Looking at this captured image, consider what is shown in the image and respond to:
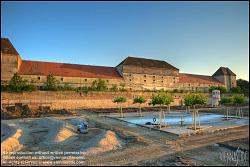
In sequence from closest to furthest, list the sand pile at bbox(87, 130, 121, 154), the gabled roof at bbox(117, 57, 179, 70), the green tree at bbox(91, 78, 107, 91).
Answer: the sand pile at bbox(87, 130, 121, 154), the green tree at bbox(91, 78, 107, 91), the gabled roof at bbox(117, 57, 179, 70)

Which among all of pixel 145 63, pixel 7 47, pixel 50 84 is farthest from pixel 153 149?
pixel 145 63

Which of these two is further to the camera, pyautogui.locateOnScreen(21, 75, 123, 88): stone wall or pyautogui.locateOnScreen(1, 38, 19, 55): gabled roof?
pyautogui.locateOnScreen(21, 75, 123, 88): stone wall

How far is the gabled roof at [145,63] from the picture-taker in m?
49.4

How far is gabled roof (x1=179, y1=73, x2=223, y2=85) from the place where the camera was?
57.0 m

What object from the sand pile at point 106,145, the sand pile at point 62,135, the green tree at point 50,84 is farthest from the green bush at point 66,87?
the sand pile at point 106,145

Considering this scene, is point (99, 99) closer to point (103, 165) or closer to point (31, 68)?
point (31, 68)

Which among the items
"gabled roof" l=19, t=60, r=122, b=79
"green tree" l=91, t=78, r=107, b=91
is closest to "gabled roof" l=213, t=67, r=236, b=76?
"gabled roof" l=19, t=60, r=122, b=79

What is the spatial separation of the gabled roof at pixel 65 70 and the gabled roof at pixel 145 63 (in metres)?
3.75

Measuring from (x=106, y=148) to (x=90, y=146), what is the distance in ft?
2.70

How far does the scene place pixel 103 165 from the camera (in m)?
7.79

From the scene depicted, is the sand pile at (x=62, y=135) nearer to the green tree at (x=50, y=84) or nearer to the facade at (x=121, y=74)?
the green tree at (x=50, y=84)

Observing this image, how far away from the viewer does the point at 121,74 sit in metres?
47.7

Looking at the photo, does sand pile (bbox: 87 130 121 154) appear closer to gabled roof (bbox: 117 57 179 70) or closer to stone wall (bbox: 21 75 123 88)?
stone wall (bbox: 21 75 123 88)

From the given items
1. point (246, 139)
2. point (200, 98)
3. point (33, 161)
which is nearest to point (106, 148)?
point (33, 161)
